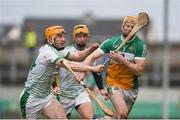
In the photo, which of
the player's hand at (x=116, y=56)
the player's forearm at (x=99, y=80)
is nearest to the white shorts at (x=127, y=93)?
the player's forearm at (x=99, y=80)

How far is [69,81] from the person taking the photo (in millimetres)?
16094

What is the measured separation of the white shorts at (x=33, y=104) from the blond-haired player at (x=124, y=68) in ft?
2.25

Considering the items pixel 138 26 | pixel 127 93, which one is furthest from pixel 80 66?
pixel 138 26

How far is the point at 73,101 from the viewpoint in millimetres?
16156

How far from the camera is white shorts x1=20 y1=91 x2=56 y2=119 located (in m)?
14.5

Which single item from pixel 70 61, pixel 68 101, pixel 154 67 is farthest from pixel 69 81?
pixel 154 67

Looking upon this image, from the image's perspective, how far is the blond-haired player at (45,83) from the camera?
47.2ft

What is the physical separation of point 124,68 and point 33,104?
4.96ft

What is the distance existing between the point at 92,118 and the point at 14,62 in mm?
16350

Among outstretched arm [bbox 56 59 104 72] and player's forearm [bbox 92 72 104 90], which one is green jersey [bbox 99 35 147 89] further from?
outstretched arm [bbox 56 59 104 72]

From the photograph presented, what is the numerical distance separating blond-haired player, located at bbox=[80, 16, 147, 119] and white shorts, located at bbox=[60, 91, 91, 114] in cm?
123

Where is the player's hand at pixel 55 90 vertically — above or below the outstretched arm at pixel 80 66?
below

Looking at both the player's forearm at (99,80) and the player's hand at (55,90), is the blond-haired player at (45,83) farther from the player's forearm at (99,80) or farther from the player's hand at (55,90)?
the player's forearm at (99,80)

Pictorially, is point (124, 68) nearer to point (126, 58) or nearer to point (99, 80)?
point (126, 58)
